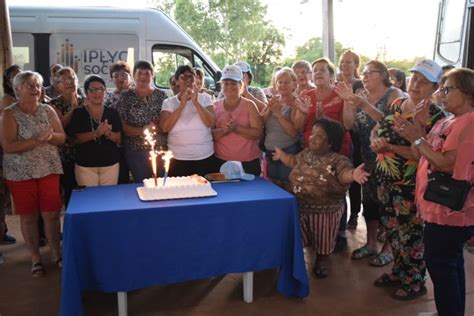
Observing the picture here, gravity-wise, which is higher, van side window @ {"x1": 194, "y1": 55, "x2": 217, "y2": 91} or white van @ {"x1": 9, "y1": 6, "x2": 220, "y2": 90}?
white van @ {"x1": 9, "y1": 6, "x2": 220, "y2": 90}

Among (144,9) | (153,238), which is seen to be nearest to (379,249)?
(153,238)

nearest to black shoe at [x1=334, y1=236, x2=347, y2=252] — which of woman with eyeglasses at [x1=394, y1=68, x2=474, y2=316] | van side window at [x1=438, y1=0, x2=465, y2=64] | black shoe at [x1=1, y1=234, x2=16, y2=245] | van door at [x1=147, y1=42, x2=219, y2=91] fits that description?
woman with eyeglasses at [x1=394, y1=68, x2=474, y2=316]

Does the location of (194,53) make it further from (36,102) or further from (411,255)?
(411,255)

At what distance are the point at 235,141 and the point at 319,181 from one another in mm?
822

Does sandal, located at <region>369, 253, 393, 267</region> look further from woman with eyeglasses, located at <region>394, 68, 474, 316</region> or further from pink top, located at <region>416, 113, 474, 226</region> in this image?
pink top, located at <region>416, 113, 474, 226</region>

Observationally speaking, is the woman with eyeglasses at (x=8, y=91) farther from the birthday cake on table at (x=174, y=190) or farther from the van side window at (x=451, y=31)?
the van side window at (x=451, y=31)

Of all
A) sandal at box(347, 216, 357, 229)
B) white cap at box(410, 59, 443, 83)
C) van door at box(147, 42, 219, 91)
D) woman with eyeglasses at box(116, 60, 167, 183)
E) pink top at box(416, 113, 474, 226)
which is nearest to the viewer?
pink top at box(416, 113, 474, 226)

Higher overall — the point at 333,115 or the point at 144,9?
the point at 144,9

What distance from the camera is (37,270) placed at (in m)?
3.32

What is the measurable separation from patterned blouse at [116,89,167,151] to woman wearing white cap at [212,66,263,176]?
1.57 ft

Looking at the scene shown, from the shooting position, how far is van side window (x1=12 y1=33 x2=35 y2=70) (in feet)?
22.2

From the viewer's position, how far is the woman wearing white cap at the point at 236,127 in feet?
11.3

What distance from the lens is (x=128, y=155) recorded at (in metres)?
3.60

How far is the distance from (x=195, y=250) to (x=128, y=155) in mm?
1333
